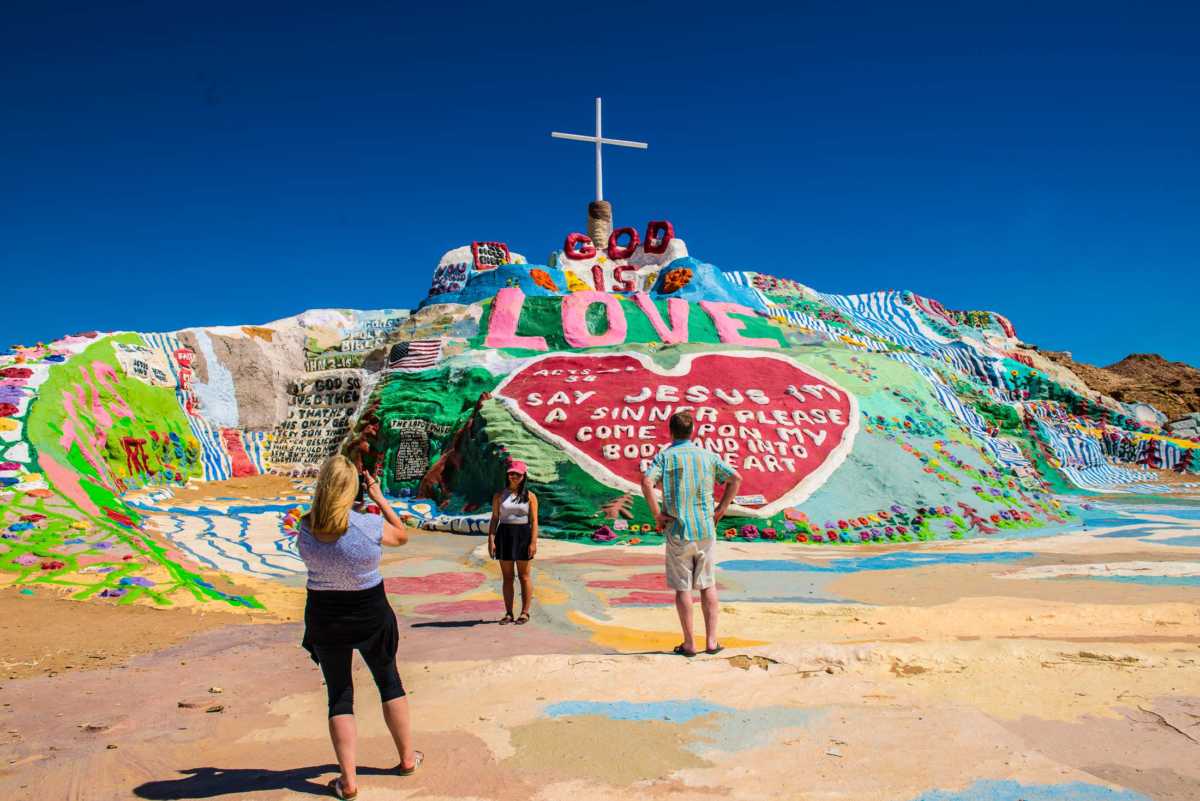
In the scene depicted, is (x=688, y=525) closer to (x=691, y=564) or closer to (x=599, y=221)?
(x=691, y=564)

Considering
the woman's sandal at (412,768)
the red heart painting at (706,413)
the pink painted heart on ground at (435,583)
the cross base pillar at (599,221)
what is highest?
the cross base pillar at (599,221)

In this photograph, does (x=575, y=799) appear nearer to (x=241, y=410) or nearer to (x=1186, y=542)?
(x=1186, y=542)

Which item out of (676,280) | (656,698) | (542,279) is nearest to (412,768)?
(656,698)

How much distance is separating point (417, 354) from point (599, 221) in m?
12.2

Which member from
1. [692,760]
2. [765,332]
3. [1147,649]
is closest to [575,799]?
[692,760]

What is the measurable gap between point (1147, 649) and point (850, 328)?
20.7m

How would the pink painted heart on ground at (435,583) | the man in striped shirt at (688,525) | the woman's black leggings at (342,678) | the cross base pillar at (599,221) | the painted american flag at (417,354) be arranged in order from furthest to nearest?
the cross base pillar at (599,221) → the painted american flag at (417,354) → the pink painted heart on ground at (435,583) → the man in striped shirt at (688,525) → the woman's black leggings at (342,678)

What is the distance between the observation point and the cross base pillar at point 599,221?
2748 centimetres

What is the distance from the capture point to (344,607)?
9.89ft

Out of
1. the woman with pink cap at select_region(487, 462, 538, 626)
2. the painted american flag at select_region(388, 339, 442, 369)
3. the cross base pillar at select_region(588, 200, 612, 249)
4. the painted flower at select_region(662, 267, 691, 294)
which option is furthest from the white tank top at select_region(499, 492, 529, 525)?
the cross base pillar at select_region(588, 200, 612, 249)

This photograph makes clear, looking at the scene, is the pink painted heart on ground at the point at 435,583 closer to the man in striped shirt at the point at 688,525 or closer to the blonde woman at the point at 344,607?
the man in striped shirt at the point at 688,525

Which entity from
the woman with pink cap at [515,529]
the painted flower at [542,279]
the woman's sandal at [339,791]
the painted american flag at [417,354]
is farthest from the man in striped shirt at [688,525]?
the painted flower at [542,279]

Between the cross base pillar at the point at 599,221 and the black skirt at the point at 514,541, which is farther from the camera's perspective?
the cross base pillar at the point at 599,221

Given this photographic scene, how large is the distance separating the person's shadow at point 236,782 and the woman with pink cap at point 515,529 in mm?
2703
